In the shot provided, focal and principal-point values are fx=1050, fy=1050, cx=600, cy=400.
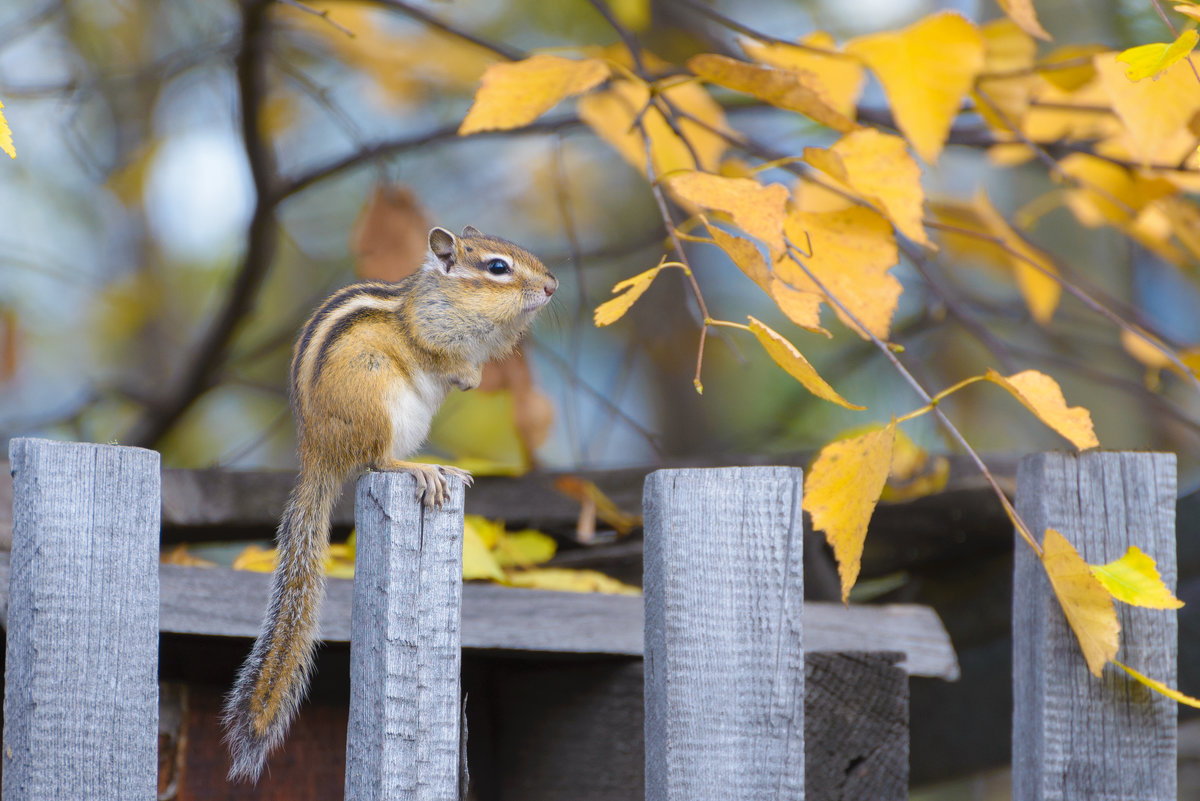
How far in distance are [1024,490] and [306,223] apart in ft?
13.7

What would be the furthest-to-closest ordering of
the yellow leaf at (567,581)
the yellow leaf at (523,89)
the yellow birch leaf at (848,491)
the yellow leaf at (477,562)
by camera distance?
the yellow leaf at (567,581) < the yellow leaf at (477,562) < the yellow leaf at (523,89) < the yellow birch leaf at (848,491)

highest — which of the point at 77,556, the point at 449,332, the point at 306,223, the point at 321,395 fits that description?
the point at 306,223

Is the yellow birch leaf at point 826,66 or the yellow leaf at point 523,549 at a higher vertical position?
the yellow birch leaf at point 826,66

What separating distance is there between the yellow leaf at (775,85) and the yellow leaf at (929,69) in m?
0.10

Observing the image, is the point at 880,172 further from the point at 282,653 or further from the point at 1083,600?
the point at 282,653

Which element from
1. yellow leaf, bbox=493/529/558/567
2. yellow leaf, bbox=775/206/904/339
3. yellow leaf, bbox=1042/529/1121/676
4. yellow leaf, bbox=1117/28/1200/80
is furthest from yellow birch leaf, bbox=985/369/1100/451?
yellow leaf, bbox=493/529/558/567

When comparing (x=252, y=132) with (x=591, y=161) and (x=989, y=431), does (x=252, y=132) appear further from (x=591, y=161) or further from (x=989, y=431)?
(x=989, y=431)

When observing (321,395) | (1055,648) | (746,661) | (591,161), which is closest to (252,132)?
(321,395)

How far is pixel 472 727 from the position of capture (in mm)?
1772

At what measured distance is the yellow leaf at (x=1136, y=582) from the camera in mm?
1062

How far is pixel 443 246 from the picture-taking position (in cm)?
176

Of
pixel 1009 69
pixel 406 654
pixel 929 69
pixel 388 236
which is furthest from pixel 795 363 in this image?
pixel 388 236

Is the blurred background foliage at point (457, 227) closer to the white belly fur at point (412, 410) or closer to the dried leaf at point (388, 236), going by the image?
the dried leaf at point (388, 236)

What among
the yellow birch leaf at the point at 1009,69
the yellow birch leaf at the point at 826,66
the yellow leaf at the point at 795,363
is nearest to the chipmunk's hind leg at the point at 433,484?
the yellow leaf at the point at 795,363
